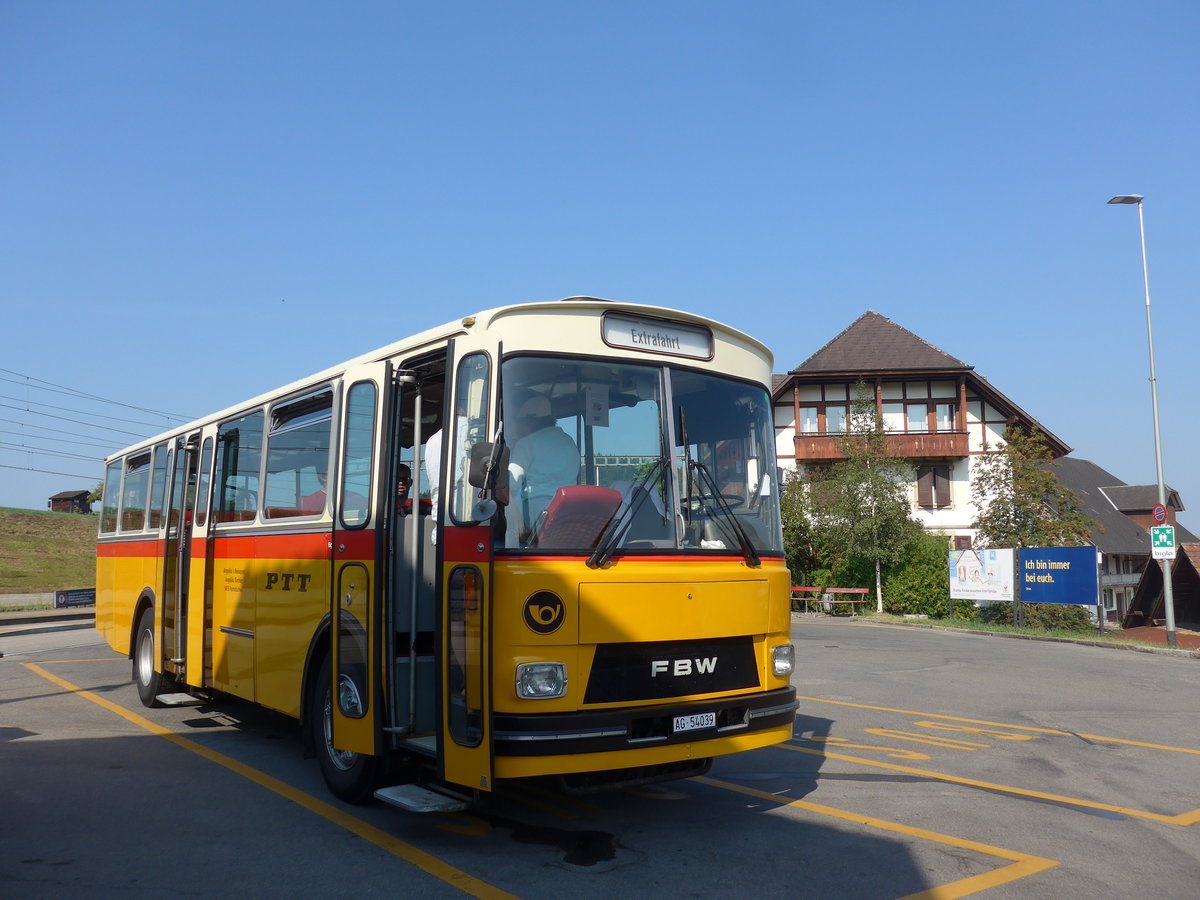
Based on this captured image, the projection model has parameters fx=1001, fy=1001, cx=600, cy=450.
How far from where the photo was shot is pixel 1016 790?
7.41m

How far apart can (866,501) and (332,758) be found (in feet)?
105

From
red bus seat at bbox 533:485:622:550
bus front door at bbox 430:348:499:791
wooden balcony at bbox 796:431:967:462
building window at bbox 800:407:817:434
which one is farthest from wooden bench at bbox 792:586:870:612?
bus front door at bbox 430:348:499:791

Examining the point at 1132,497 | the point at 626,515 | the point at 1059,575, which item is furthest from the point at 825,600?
the point at 1132,497

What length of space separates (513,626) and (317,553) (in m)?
2.50

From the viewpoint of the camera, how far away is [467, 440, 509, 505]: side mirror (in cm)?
523

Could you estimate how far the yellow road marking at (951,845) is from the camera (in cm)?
503

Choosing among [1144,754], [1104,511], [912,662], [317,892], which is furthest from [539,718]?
[1104,511]

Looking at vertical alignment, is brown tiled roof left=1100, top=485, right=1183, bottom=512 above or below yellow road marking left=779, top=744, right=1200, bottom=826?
above

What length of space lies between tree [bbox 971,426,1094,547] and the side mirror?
101 feet

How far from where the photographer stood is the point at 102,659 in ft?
58.0

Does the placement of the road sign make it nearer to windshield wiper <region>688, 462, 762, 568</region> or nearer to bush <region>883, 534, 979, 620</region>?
bush <region>883, 534, 979, 620</region>

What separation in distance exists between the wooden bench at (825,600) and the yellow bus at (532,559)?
3052 centimetres

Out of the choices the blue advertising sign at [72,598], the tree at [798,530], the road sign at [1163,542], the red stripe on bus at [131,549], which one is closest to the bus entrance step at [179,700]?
the red stripe on bus at [131,549]

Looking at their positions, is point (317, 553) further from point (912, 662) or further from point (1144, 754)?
point (912, 662)
